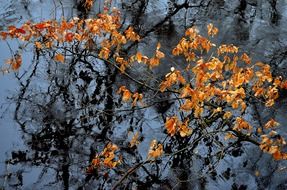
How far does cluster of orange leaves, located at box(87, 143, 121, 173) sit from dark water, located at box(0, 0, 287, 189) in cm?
16

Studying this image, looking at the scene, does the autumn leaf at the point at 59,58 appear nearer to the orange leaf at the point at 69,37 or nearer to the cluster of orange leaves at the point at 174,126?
the orange leaf at the point at 69,37

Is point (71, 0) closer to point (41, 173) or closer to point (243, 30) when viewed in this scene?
point (243, 30)

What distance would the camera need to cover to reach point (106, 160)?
7.32 meters

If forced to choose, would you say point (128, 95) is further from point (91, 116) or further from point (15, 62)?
point (15, 62)

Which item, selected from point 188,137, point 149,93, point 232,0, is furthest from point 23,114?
point 232,0

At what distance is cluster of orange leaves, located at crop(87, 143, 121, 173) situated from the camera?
733cm

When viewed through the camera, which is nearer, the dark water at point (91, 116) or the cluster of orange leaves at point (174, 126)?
the cluster of orange leaves at point (174, 126)

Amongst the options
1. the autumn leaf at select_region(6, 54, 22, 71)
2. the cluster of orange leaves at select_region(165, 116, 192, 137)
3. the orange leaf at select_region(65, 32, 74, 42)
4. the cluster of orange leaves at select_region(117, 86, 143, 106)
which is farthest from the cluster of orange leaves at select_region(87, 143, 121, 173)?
the autumn leaf at select_region(6, 54, 22, 71)

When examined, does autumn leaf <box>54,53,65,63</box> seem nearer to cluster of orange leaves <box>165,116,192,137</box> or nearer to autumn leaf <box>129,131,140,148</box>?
autumn leaf <box>129,131,140,148</box>

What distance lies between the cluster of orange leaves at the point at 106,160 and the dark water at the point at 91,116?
0.16 meters

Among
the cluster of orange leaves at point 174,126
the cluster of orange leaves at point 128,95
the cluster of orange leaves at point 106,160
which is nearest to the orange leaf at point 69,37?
the cluster of orange leaves at point 128,95

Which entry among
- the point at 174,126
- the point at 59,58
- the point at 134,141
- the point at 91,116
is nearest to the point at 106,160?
the point at 134,141

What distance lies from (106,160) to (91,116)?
151 centimetres

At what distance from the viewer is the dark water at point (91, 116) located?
750 centimetres
